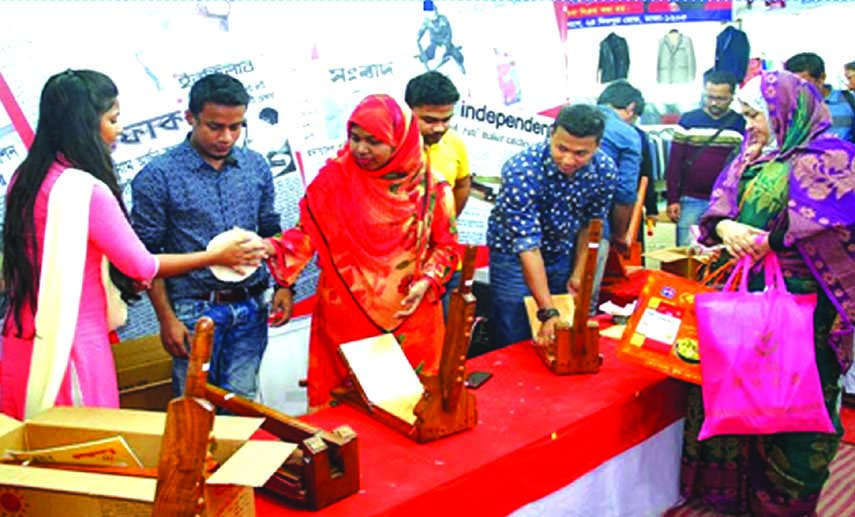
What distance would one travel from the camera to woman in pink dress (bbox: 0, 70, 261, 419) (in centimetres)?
143

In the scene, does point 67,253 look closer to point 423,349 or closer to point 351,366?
point 351,366

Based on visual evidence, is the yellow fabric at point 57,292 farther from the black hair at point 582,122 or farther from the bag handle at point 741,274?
the bag handle at point 741,274

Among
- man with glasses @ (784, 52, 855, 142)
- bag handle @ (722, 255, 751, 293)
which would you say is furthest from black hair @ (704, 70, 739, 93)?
bag handle @ (722, 255, 751, 293)

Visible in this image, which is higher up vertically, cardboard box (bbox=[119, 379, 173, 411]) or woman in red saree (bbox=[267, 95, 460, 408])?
woman in red saree (bbox=[267, 95, 460, 408])

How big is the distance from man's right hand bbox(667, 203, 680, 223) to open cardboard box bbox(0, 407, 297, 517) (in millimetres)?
3147

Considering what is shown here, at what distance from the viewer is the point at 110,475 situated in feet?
3.67

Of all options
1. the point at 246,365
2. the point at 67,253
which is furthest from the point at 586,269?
the point at 67,253

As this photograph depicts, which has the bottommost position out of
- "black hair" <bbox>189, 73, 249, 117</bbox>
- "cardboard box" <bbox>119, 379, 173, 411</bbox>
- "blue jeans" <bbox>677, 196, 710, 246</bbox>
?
"blue jeans" <bbox>677, 196, 710, 246</bbox>

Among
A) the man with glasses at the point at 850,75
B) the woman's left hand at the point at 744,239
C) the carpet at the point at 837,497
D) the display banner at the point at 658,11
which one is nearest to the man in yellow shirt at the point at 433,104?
the woman's left hand at the point at 744,239

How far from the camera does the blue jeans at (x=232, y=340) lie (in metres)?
2.06

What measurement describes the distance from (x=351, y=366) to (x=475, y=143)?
2.12 metres

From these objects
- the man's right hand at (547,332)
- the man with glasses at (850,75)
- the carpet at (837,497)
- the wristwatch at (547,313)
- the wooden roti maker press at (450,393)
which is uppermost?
the man with glasses at (850,75)

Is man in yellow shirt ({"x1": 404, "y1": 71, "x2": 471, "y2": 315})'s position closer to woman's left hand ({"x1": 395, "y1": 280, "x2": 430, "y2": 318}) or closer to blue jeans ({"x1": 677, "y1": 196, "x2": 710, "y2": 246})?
woman's left hand ({"x1": 395, "y1": 280, "x2": 430, "y2": 318})

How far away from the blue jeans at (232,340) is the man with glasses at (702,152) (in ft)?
8.14
